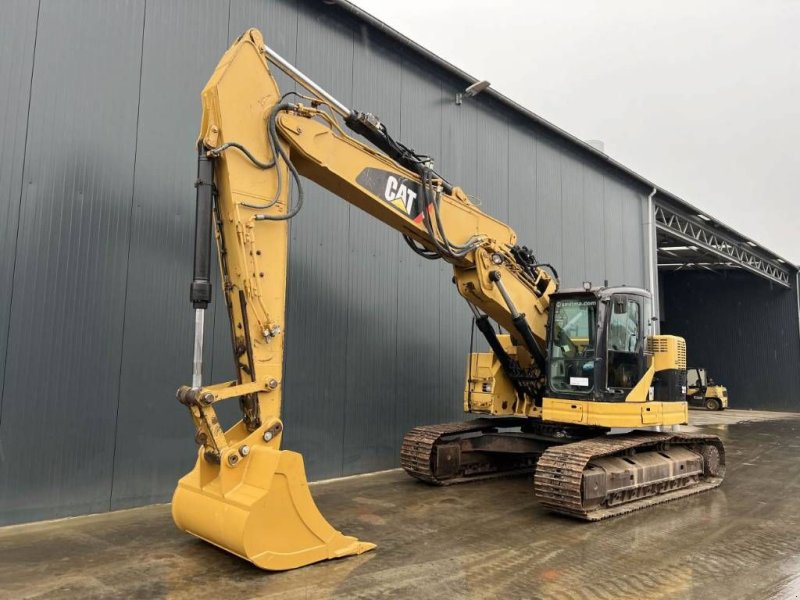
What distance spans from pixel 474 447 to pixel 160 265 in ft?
16.7

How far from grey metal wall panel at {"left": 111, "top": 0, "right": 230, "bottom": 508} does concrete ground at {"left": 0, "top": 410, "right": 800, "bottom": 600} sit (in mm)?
655

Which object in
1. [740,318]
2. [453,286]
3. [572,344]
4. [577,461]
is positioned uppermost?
[740,318]

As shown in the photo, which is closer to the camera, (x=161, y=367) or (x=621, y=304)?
(x=161, y=367)

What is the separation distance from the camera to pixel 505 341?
9.23 m

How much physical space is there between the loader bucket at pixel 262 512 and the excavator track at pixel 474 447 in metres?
3.38

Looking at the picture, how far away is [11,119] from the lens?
252 inches

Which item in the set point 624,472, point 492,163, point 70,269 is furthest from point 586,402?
point 492,163

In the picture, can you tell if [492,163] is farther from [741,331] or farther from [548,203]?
[741,331]

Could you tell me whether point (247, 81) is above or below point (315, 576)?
above

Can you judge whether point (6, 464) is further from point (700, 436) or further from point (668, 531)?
point (700, 436)

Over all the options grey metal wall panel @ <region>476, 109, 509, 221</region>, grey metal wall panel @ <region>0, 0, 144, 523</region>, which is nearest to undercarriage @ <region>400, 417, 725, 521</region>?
grey metal wall panel @ <region>0, 0, 144, 523</region>

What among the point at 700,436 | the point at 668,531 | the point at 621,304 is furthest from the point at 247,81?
the point at 700,436

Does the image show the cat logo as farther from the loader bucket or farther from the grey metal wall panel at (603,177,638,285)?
the grey metal wall panel at (603,177,638,285)

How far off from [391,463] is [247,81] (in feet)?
21.7
